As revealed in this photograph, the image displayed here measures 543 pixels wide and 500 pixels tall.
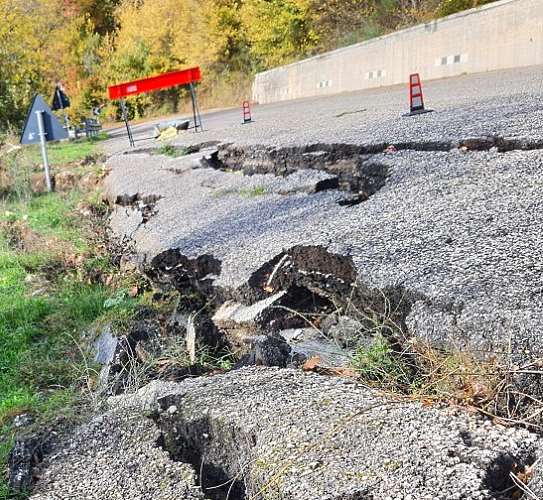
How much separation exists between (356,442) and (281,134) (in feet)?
22.8

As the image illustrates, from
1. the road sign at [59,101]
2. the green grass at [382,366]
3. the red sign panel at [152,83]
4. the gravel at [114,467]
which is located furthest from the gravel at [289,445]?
the road sign at [59,101]

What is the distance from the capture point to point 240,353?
331 cm

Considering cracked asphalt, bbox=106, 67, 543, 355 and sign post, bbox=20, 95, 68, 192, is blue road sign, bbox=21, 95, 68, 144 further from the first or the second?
cracked asphalt, bbox=106, 67, 543, 355

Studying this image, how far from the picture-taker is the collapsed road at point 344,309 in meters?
1.90

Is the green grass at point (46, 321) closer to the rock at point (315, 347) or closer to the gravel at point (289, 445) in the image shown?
the gravel at point (289, 445)

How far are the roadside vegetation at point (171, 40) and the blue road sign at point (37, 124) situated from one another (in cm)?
774

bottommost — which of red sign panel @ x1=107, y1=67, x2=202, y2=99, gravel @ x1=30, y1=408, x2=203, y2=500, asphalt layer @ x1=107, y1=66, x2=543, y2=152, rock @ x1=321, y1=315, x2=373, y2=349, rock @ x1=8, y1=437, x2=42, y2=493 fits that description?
rock @ x1=8, y1=437, x2=42, y2=493

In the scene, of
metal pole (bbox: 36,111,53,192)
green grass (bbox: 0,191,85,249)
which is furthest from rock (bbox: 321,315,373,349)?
metal pole (bbox: 36,111,53,192)

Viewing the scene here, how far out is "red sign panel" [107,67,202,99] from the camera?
43.1 feet

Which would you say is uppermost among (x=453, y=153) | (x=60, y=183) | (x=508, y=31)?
(x=508, y=31)

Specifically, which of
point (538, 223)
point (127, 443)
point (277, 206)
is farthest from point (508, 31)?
point (127, 443)

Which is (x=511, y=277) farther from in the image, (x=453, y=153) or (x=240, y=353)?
(x=453, y=153)

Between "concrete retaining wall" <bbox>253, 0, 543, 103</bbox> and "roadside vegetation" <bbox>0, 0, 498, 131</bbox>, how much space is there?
2504 mm

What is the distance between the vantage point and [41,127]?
37.1 feet
